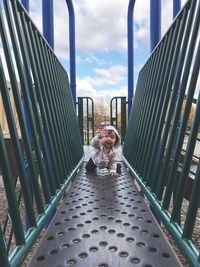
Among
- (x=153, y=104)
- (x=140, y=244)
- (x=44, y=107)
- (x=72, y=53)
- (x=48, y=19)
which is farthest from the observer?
(x=72, y=53)

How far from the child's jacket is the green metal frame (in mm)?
486

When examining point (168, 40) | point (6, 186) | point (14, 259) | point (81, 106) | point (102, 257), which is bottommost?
point (81, 106)

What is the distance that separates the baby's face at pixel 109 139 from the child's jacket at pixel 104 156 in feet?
0.12

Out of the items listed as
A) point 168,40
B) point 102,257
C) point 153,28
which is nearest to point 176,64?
point 168,40

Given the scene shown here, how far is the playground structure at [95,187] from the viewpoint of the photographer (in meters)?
0.94

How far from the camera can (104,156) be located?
2.69 m

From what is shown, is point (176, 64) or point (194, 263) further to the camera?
point (176, 64)

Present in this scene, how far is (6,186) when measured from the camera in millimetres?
855

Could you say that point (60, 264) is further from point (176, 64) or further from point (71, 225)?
point (176, 64)

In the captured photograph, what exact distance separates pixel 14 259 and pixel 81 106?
4.95 m

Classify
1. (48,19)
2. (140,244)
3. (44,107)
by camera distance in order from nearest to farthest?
(140,244)
(44,107)
(48,19)

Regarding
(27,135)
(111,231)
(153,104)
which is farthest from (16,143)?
(153,104)

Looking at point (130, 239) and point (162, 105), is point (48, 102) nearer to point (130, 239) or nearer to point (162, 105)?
point (162, 105)

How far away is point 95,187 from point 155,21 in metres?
2.00
